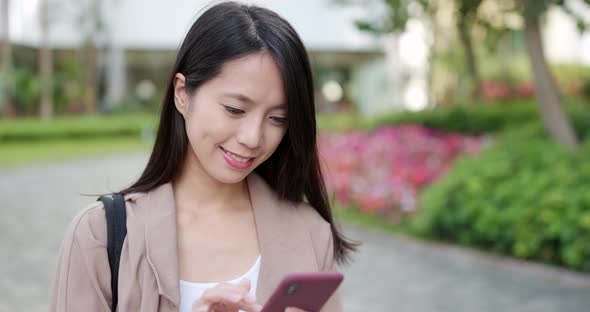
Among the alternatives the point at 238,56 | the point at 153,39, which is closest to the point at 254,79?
the point at 238,56

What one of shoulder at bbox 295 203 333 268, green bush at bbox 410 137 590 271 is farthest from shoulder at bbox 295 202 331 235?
green bush at bbox 410 137 590 271

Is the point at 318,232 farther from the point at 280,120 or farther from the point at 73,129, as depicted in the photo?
the point at 73,129

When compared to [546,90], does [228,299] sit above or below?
below

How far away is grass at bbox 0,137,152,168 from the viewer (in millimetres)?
14695

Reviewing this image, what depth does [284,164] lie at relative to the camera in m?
1.78

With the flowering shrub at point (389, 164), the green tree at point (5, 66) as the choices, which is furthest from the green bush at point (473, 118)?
the green tree at point (5, 66)

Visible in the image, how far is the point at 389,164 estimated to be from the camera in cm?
833

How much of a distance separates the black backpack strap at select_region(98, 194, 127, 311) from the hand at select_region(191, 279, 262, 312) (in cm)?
22

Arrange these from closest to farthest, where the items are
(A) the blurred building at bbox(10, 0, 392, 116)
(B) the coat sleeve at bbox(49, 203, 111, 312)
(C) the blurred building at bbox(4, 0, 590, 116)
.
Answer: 1. (B) the coat sleeve at bbox(49, 203, 111, 312)
2. (C) the blurred building at bbox(4, 0, 590, 116)
3. (A) the blurred building at bbox(10, 0, 392, 116)

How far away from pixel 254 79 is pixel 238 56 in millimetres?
63

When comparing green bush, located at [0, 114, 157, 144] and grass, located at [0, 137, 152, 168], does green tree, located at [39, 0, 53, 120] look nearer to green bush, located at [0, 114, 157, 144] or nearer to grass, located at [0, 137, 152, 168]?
green bush, located at [0, 114, 157, 144]

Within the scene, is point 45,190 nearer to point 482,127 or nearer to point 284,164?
point 482,127

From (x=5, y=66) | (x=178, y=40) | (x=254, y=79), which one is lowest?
(x=5, y=66)

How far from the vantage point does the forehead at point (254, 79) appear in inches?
58.9
